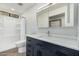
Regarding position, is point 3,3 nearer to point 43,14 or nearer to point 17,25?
point 17,25

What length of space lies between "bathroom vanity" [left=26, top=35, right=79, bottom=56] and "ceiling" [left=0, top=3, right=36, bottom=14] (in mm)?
471

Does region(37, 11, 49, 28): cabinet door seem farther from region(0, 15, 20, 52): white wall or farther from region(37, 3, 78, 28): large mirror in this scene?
region(0, 15, 20, 52): white wall

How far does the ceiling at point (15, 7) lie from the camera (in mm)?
1099

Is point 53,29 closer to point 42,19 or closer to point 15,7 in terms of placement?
point 42,19

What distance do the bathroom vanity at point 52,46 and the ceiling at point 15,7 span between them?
0.47 metres

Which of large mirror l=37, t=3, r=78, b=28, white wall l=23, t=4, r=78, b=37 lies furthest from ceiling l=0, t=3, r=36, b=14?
large mirror l=37, t=3, r=78, b=28

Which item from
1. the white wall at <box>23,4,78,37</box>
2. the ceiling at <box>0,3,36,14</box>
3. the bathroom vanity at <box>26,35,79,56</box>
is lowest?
the bathroom vanity at <box>26,35,79,56</box>

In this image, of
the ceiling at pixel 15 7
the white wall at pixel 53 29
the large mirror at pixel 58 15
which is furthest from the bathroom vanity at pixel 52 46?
the ceiling at pixel 15 7

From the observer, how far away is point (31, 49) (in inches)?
53.1

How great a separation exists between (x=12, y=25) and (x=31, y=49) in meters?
0.55

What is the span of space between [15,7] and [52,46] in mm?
818

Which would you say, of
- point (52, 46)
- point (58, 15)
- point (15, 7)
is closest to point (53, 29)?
point (58, 15)

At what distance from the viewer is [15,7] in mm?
1154

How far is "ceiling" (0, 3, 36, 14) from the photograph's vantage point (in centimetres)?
110
